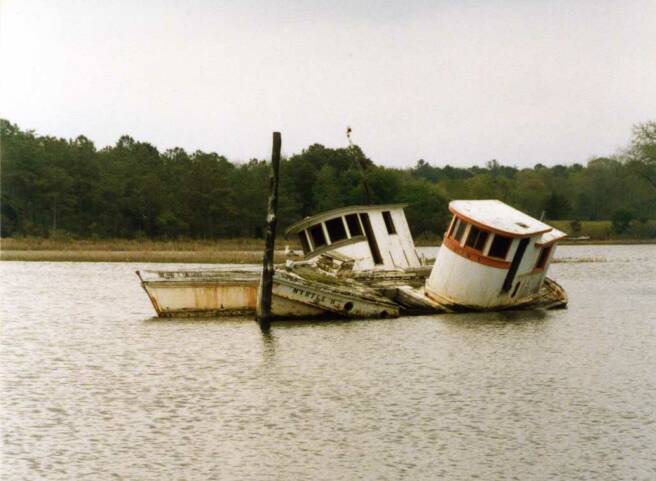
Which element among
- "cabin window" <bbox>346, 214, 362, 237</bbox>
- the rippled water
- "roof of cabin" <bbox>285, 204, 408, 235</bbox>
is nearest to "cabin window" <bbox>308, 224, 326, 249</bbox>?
"roof of cabin" <bbox>285, 204, 408, 235</bbox>

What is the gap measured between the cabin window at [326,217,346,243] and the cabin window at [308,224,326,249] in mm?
302

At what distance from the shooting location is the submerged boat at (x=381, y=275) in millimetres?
39875

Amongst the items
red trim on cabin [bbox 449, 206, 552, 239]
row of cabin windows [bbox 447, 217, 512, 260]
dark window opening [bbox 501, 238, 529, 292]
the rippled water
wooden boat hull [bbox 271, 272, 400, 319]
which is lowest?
the rippled water

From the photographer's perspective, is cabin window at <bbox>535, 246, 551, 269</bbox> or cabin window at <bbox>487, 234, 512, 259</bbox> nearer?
cabin window at <bbox>487, 234, 512, 259</bbox>

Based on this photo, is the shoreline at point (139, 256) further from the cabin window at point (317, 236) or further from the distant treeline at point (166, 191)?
the cabin window at point (317, 236)

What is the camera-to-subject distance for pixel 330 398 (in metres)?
26.7

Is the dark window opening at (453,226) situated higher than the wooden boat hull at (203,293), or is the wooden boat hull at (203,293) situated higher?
the dark window opening at (453,226)

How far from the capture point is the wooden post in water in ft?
124

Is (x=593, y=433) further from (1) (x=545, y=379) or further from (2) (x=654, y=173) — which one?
(2) (x=654, y=173)

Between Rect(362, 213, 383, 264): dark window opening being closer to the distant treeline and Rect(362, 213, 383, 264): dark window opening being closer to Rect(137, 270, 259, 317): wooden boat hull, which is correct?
Rect(137, 270, 259, 317): wooden boat hull

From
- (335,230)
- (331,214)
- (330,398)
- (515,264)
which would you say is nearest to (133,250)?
(335,230)

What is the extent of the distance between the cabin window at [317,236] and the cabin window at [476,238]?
6.09 metres

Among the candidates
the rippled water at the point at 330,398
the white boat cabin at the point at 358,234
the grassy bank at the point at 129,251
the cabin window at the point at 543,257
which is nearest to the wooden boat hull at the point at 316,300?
the rippled water at the point at 330,398

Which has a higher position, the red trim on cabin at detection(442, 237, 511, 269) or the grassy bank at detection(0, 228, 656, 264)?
the red trim on cabin at detection(442, 237, 511, 269)
